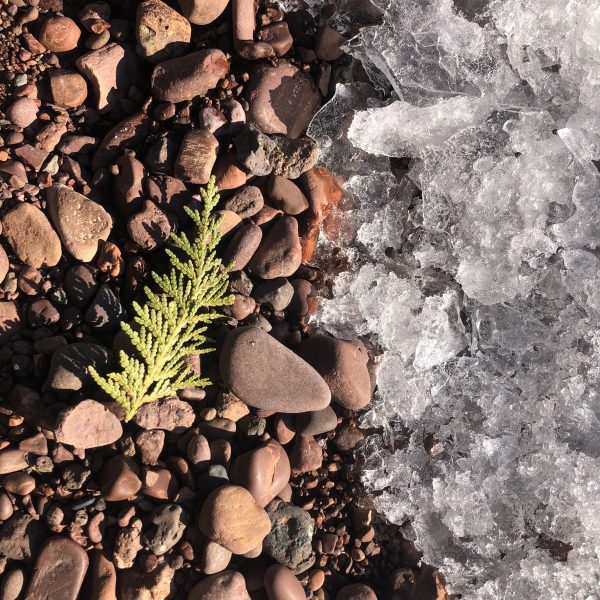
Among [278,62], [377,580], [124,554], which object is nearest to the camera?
[124,554]

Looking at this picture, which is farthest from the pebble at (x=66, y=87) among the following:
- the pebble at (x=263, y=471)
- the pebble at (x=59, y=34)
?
the pebble at (x=263, y=471)

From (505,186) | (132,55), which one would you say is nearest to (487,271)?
(505,186)

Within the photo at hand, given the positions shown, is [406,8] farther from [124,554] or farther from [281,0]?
[124,554]

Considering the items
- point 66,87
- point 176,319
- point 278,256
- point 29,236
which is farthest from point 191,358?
point 66,87

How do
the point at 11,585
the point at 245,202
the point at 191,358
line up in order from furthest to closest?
the point at 245,202 < the point at 191,358 < the point at 11,585

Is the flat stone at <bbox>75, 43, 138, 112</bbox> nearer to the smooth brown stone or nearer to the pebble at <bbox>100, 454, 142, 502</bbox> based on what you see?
the pebble at <bbox>100, 454, 142, 502</bbox>

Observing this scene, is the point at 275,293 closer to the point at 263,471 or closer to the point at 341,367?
the point at 341,367

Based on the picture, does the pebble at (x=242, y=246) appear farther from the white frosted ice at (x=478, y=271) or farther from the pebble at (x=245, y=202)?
the white frosted ice at (x=478, y=271)
